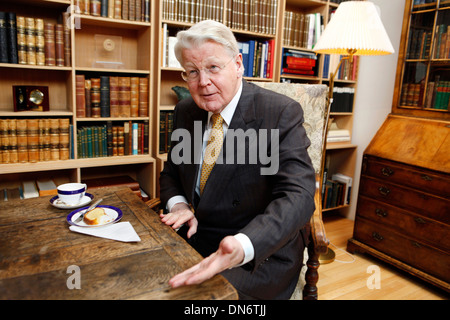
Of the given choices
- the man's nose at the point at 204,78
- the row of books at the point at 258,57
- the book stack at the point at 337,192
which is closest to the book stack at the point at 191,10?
the row of books at the point at 258,57

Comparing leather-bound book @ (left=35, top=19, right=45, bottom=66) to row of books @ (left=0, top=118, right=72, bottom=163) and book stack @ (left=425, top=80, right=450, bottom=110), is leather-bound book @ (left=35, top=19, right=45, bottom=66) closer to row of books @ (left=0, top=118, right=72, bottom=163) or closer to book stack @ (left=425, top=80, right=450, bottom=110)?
row of books @ (left=0, top=118, right=72, bottom=163)

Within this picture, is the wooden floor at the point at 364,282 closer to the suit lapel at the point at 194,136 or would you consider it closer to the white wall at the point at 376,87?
the white wall at the point at 376,87

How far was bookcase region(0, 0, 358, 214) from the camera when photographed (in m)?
2.22

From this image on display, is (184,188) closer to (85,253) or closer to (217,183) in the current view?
(217,183)

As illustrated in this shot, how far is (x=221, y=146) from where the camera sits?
4.30ft

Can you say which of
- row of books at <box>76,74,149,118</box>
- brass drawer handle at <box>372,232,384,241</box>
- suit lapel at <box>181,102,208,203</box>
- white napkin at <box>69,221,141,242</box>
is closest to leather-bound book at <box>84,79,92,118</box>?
row of books at <box>76,74,149,118</box>

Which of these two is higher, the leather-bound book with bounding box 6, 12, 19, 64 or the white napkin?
the leather-bound book with bounding box 6, 12, 19, 64

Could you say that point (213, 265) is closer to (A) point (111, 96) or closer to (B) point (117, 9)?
(A) point (111, 96)

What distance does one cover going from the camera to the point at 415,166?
2260 mm

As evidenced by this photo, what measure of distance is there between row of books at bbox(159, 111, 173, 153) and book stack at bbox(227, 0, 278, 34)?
2.75ft

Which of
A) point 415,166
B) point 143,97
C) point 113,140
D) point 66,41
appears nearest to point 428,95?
point 415,166

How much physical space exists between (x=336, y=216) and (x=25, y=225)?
314 centimetres

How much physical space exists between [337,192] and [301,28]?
1569 mm
